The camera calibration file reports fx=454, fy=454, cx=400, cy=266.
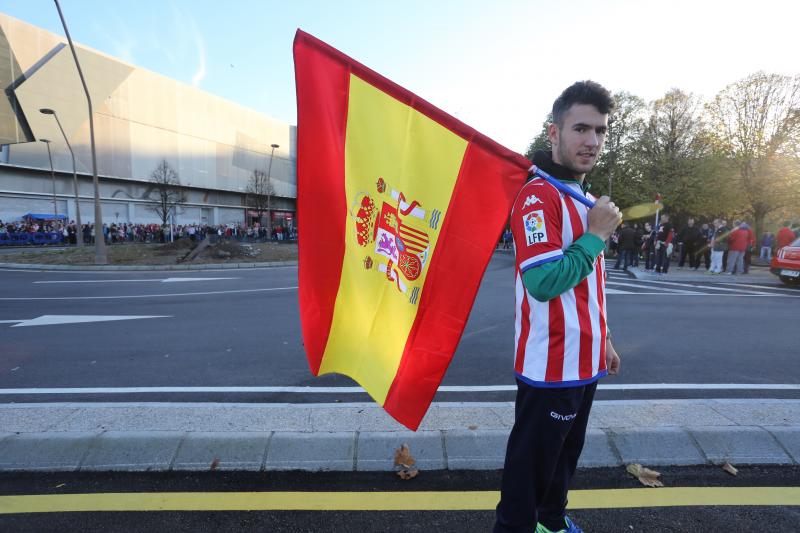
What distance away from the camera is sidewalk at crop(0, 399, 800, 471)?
2.77 m

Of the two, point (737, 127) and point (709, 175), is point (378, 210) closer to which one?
point (709, 175)

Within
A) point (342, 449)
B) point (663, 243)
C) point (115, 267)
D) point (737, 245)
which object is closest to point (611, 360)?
point (342, 449)

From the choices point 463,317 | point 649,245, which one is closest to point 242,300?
point 463,317

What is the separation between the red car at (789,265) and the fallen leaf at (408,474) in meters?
15.0

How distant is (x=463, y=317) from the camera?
6.40 ft

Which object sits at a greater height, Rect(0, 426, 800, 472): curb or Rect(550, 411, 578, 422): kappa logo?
Rect(550, 411, 578, 422): kappa logo

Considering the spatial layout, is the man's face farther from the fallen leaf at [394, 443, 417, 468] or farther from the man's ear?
the fallen leaf at [394, 443, 417, 468]

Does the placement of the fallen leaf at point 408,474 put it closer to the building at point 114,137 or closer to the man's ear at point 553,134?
the man's ear at point 553,134

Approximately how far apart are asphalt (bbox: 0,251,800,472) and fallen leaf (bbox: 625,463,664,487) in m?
0.07

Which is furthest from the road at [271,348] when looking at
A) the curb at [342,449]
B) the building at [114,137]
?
the building at [114,137]

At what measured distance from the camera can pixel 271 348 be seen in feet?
18.5

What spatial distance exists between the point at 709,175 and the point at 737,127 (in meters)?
3.76

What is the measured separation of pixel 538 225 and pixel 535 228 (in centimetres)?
2

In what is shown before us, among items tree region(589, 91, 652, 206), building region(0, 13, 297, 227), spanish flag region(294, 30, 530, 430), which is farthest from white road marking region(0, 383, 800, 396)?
building region(0, 13, 297, 227)
